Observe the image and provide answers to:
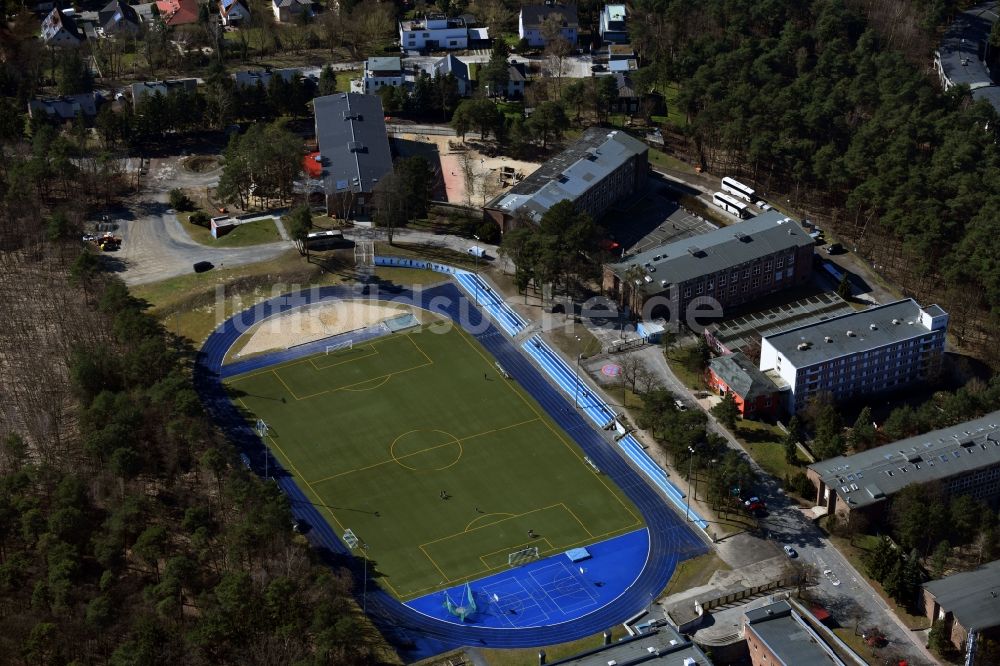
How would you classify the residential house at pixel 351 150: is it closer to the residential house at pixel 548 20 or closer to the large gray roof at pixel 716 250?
the large gray roof at pixel 716 250

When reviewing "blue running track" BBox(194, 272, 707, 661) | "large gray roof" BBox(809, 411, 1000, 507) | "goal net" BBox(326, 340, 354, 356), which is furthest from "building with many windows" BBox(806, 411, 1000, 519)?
"goal net" BBox(326, 340, 354, 356)

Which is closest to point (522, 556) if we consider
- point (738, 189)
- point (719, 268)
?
point (719, 268)

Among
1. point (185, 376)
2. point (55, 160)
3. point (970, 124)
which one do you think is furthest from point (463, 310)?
point (970, 124)

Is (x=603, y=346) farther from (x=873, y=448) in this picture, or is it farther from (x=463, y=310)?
(x=873, y=448)

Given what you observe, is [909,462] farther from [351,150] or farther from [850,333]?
[351,150]

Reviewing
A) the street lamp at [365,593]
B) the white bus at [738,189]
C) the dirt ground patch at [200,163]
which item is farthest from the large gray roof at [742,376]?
the dirt ground patch at [200,163]

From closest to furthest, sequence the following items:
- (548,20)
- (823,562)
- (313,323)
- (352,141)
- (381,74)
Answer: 1. (823,562)
2. (313,323)
3. (352,141)
4. (381,74)
5. (548,20)
